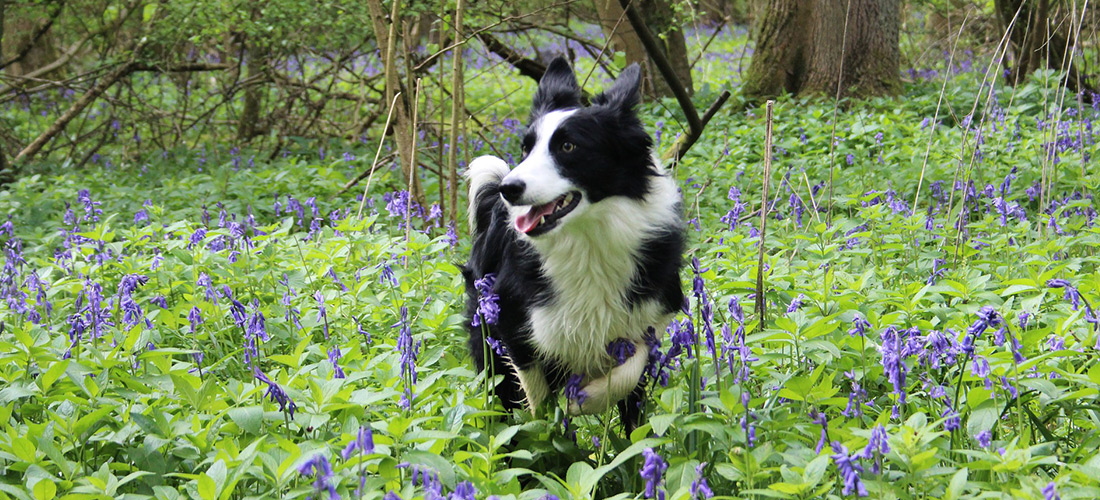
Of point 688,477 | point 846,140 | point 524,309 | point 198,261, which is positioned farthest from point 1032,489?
point 846,140

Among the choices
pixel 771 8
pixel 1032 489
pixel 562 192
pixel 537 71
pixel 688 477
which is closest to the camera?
pixel 1032 489

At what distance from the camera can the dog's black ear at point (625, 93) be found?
3.27 m

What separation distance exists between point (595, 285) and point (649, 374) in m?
0.38

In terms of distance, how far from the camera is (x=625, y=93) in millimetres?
3279

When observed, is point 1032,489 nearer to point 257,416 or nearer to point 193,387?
point 257,416

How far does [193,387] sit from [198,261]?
180cm

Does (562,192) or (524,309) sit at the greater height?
(562,192)

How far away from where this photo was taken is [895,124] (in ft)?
24.0

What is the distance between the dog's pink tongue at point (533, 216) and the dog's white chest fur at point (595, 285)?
0.30ft

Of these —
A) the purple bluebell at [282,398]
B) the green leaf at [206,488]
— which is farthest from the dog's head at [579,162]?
the green leaf at [206,488]

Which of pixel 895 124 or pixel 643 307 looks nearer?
pixel 643 307

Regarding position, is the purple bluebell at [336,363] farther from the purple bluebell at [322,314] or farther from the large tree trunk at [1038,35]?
the large tree trunk at [1038,35]

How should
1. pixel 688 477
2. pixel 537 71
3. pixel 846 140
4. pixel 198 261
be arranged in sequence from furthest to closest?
pixel 537 71 < pixel 846 140 < pixel 198 261 < pixel 688 477

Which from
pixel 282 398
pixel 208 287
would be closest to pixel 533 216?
pixel 282 398
